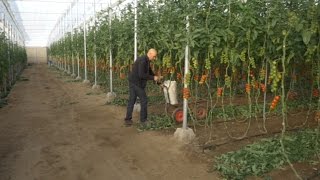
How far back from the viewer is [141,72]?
6.26 metres

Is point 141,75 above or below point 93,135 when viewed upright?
above

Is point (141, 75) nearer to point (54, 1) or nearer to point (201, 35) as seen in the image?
point (201, 35)

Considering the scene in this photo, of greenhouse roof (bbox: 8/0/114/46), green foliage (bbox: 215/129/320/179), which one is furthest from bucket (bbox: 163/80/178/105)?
greenhouse roof (bbox: 8/0/114/46)

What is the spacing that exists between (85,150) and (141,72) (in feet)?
5.87

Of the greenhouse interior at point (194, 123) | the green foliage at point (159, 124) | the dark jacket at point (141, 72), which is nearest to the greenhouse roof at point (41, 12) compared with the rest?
the greenhouse interior at point (194, 123)

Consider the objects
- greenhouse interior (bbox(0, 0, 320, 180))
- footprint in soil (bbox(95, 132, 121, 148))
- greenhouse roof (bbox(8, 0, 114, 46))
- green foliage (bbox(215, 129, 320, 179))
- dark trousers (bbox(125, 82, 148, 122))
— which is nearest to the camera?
green foliage (bbox(215, 129, 320, 179))

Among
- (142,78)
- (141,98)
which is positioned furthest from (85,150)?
(142,78)

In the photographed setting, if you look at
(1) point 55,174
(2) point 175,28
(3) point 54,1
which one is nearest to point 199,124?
(2) point 175,28

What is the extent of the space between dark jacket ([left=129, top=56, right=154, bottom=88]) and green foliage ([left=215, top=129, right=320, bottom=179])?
2299mm

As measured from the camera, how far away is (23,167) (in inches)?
174

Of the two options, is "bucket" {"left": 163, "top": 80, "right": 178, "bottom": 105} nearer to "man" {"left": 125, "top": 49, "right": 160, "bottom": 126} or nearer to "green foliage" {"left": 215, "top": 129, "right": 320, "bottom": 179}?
"man" {"left": 125, "top": 49, "right": 160, "bottom": 126}

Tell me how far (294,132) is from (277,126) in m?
0.50

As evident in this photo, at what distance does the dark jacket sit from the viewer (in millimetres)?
6258

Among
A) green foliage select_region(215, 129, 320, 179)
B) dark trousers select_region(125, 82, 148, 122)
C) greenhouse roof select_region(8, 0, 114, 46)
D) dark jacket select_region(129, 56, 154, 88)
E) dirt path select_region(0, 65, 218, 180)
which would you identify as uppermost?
greenhouse roof select_region(8, 0, 114, 46)
